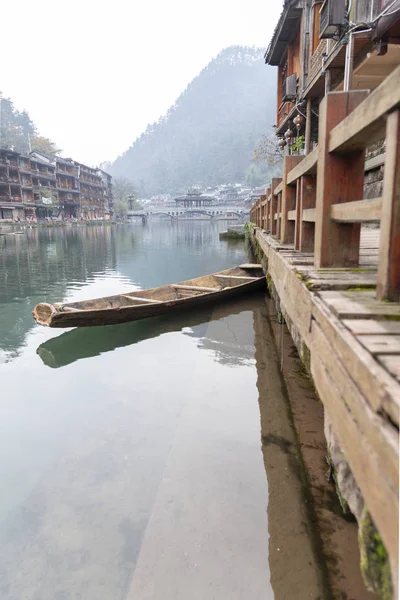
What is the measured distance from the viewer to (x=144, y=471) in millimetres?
3820

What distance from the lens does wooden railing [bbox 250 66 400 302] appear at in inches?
87.0

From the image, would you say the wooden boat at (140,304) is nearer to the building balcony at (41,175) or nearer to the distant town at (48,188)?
the distant town at (48,188)

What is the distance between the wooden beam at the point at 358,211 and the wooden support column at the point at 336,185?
0.46 feet

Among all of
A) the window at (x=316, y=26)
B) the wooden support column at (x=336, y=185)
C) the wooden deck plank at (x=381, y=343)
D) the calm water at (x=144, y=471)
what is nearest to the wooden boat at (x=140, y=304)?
the calm water at (x=144, y=471)

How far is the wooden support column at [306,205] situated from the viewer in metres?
4.81

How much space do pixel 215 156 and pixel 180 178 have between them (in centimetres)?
1885

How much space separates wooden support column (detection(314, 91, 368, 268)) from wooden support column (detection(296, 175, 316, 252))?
1300 millimetres

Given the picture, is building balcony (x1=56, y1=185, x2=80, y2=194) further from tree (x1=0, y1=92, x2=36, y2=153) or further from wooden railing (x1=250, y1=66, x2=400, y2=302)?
wooden railing (x1=250, y1=66, x2=400, y2=302)

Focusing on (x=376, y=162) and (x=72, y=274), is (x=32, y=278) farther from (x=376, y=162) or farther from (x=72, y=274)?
(x=376, y=162)

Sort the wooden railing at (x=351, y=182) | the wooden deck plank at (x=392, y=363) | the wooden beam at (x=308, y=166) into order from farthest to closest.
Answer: the wooden beam at (x=308, y=166), the wooden railing at (x=351, y=182), the wooden deck plank at (x=392, y=363)

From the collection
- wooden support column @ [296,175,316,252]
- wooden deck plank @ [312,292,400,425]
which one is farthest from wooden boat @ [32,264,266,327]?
wooden deck plank @ [312,292,400,425]

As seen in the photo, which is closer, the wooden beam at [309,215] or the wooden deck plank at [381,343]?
the wooden deck plank at [381,343]

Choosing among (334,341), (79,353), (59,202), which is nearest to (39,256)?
(79,353)

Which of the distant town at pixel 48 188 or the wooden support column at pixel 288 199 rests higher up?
the distant town at pixel 48 188
